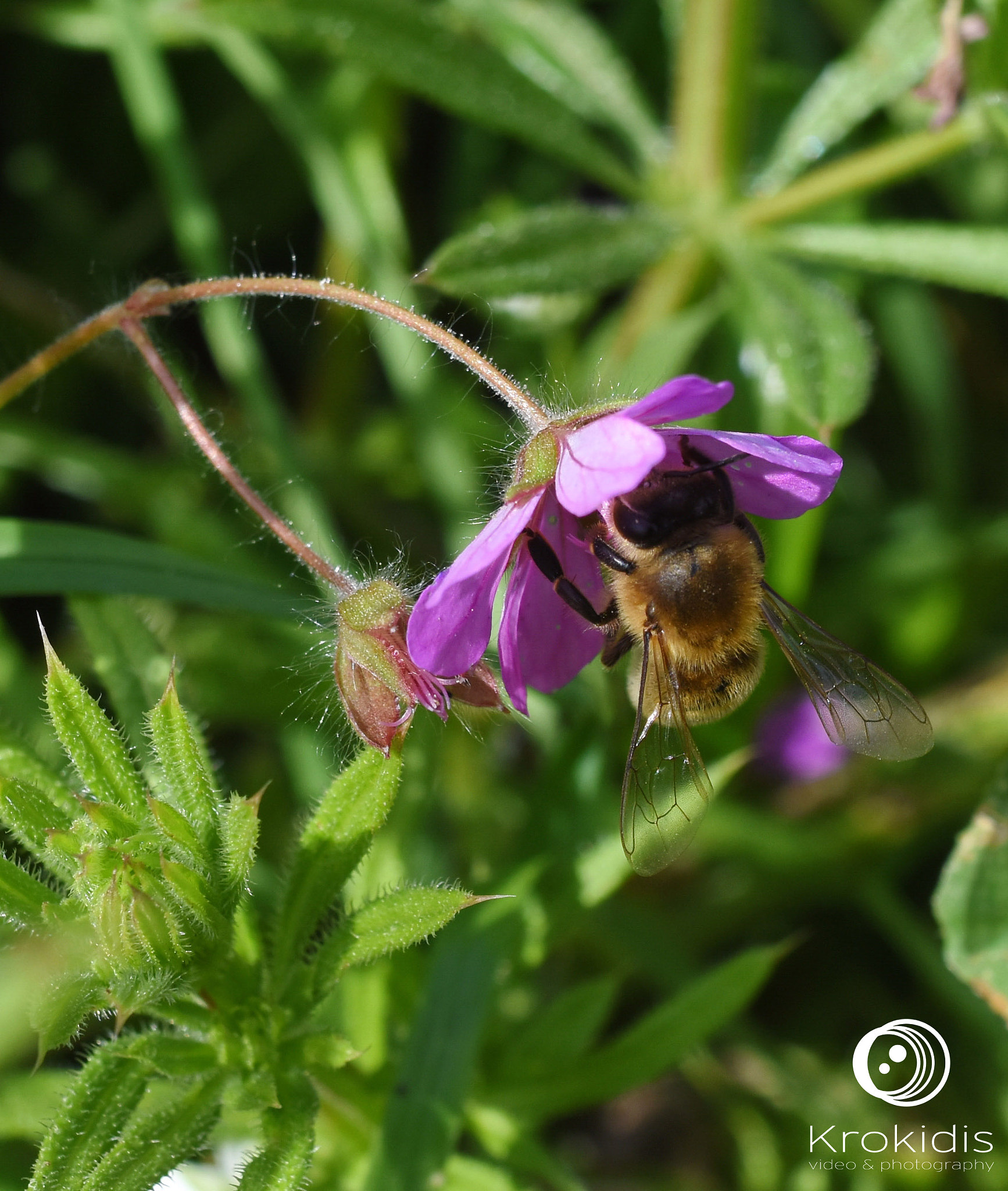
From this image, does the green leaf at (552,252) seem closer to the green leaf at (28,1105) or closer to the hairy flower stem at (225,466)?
the hairy flower stem at (225,466)

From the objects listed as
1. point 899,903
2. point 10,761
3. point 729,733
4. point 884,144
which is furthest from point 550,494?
point 899,903

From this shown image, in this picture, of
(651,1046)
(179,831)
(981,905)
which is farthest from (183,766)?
(981,905)

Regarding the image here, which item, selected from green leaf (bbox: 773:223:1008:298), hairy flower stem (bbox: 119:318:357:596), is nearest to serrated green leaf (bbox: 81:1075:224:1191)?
hairy flower stem (bbox: 119:318:357:596)

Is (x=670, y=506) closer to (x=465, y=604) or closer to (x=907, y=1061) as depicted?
(x=465, y=604)

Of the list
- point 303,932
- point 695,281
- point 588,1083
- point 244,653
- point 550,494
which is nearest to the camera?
point 303,932

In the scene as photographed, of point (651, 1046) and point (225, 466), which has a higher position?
point (225, 466)

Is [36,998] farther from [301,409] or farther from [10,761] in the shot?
[301,409]

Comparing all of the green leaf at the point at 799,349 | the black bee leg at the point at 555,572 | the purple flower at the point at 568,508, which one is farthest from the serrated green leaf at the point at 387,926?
the green leaf at the point at 799,349
